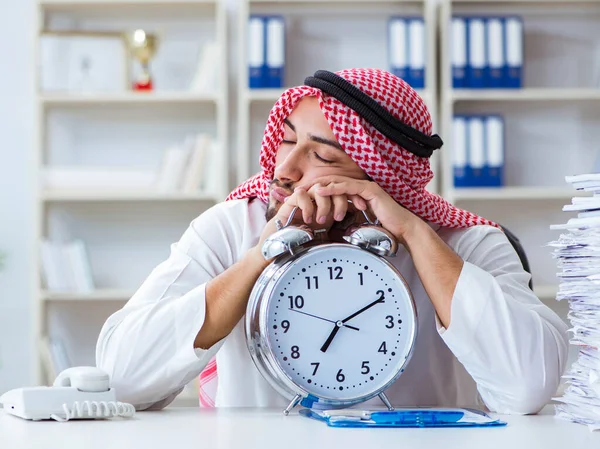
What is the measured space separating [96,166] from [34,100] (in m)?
0.42

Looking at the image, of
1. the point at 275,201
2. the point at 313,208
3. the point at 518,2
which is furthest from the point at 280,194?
the point at 518,2

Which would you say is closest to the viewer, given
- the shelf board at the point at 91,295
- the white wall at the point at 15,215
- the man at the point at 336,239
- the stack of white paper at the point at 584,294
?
the stack of white paper at the point at 584,294

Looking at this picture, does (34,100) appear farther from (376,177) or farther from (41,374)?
(376,177)

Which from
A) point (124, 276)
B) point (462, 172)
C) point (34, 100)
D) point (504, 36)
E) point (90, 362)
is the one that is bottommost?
→ point (90, 362)

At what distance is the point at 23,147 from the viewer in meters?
4.23

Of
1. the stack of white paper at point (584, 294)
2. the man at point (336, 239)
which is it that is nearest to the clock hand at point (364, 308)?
the man at point (336, 239)

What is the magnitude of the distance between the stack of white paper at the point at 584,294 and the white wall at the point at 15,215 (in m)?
3.28

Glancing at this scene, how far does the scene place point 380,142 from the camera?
1621 mm

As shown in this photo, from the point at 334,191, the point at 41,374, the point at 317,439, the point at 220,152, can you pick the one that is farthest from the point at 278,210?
the point at 41,374

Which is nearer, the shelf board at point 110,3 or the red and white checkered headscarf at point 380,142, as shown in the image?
the red and white checkered headscarf at point 380,142

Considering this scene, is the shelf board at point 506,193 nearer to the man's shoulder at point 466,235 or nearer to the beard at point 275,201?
the man's shoulder at point 466,235

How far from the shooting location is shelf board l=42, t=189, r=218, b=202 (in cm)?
396

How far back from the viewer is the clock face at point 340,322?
1.39m

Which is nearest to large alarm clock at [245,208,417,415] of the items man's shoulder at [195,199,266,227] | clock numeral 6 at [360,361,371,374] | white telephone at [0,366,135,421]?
clock numeral 6 at [360,361,371,374]
